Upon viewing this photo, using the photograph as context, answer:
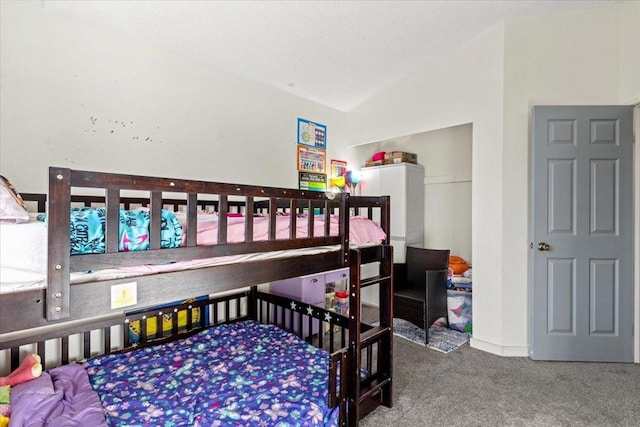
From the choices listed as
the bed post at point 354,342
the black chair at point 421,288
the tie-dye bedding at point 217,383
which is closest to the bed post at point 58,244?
the tie-dye bedding at point 217,383

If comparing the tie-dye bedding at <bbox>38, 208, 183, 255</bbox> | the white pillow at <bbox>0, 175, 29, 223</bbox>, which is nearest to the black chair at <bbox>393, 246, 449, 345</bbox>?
the tie-dye bedding at <bbox>38, 208, 183, 255</bbox>

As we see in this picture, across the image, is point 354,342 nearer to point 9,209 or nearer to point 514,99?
point 9,209

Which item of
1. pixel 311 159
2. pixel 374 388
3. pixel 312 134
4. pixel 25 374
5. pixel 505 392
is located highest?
pixel 312 134

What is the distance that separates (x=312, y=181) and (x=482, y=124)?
6.02ft

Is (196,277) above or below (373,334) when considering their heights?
above

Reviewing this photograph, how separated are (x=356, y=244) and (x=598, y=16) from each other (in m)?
2.79

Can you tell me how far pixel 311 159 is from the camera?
3.75 metres

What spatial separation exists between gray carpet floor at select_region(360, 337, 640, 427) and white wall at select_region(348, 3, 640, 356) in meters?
0.35

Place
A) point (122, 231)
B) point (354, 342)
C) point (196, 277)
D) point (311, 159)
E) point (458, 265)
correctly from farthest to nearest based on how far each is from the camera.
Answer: point (311, 159) < point (458, 265) < point (354, 342) < point (196, 277) < point (122, 231)

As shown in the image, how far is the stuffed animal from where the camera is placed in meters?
1.64

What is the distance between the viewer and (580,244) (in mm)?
2570

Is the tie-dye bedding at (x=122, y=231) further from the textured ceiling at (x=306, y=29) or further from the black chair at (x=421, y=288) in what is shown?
the black chair at (x=421, y=288)

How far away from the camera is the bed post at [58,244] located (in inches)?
36.0

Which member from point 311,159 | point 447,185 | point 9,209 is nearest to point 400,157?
point 447,185
